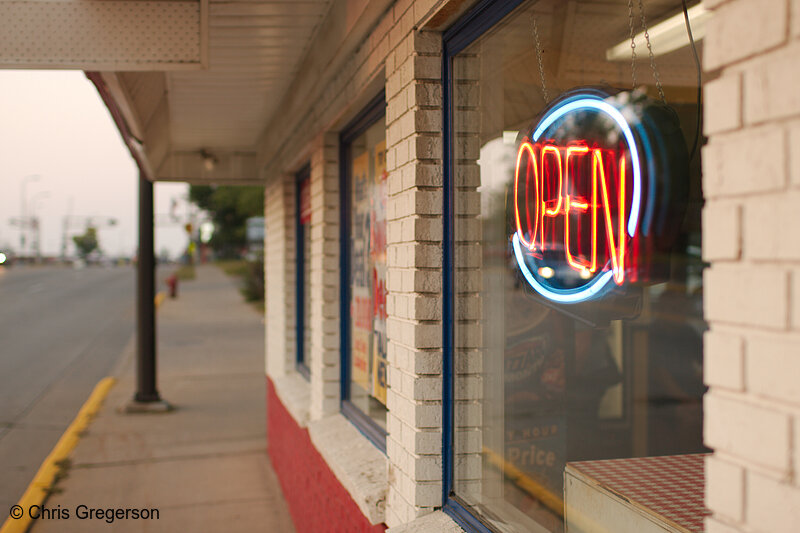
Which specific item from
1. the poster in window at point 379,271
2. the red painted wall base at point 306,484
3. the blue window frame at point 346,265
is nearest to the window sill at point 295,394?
the red painted wall base at point 306,484

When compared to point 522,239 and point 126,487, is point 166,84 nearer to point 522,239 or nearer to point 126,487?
point 126,487

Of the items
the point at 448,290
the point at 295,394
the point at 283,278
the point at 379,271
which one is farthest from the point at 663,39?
the point at 283,278

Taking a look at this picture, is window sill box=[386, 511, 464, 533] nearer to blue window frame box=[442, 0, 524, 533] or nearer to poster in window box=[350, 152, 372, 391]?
blue window frame box=[442, 0, 524, 533]

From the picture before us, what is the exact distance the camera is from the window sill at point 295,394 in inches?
210

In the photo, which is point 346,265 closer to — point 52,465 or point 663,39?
point 663,39

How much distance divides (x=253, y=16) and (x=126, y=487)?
4.34 meters

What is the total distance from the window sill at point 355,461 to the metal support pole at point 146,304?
538 cm

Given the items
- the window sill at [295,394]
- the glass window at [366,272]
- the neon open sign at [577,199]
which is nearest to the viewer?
the neon open sign at [577,199]

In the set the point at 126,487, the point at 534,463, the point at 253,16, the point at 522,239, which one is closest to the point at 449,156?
the point at 522,239

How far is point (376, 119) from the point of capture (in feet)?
13.0

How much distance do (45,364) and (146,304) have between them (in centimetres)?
509

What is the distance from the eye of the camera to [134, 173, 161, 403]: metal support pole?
30.8 feet

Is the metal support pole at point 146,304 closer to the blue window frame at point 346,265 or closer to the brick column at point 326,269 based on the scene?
the brick column at point 326,269

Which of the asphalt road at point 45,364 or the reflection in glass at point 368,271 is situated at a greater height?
the reflection in glass at point 368,271
